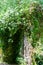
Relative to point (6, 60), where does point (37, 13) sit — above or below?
above

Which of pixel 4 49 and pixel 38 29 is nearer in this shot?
pixel 38 29

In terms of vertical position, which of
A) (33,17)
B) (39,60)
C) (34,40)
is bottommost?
(39,60)

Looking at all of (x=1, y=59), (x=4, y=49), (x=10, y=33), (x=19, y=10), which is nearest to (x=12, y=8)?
(x=19, y=10)

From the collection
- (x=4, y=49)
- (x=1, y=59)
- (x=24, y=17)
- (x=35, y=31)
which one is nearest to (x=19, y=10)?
(x=24, y=17)

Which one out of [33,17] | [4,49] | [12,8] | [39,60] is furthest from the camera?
[39,60]

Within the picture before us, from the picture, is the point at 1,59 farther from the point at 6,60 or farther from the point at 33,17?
the point at 33,17

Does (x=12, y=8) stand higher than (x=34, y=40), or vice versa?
(x=12, y=8)

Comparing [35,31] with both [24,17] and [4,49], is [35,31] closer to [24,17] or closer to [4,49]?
[24,17]

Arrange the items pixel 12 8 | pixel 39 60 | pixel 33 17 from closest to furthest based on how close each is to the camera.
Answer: pixel 33 17 → pixel 12 8 → pixel 39 60

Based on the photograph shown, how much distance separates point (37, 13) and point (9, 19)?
0.65 m

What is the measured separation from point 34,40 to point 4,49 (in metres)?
1.03

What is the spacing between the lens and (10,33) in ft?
17.9

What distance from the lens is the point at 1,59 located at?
6070 mm

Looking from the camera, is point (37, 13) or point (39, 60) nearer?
point (37, 13)
